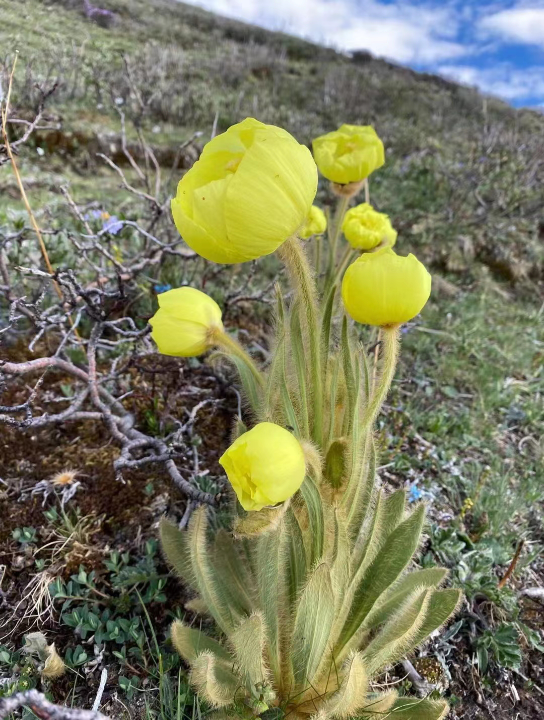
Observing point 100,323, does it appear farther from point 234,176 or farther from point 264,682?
point 264,682

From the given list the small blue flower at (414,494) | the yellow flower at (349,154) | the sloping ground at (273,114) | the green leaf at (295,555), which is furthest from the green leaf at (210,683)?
the sloping ground at (273,114)

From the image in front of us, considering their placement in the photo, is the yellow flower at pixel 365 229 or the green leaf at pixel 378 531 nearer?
the green leaf at pixel 378 531

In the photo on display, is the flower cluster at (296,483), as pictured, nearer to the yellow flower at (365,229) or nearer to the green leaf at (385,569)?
the green leaf at (385,569)

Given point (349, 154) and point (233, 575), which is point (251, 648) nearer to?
point (233, 575)

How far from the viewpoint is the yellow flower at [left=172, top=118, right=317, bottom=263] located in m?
0.77

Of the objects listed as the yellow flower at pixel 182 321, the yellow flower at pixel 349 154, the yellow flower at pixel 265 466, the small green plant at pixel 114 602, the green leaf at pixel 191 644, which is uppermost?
the yellow flower at pixel 349 154

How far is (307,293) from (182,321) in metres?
0.26

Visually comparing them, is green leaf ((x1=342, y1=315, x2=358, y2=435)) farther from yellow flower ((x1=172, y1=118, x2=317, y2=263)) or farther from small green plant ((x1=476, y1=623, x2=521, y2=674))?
small green plant ((x1=476, y1=623, x2=521, y2=674))

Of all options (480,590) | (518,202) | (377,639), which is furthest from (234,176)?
(518,202)

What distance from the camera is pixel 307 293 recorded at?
0.92 metres

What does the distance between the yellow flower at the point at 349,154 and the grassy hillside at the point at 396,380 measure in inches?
37.3

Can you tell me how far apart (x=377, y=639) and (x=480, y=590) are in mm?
541

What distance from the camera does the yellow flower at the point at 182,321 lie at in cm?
98

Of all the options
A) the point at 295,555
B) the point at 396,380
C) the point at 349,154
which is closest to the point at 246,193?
the point at 295,555
